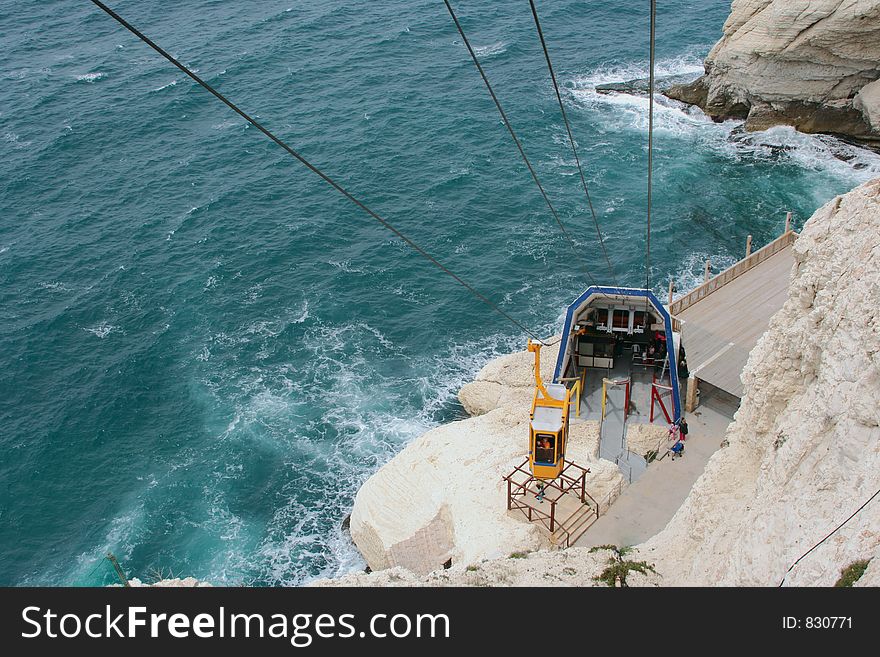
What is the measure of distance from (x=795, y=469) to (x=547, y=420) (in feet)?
43.5

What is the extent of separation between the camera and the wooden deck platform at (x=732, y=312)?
43406 millimetres

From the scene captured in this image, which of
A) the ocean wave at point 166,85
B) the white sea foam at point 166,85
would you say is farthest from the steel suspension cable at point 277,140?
the white sea foam at point 166,85

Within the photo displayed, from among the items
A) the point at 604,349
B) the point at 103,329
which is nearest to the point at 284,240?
the point at 103,329

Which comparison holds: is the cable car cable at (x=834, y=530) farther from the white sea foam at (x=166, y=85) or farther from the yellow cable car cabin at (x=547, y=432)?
the white sea foam at (x=166, y=85)

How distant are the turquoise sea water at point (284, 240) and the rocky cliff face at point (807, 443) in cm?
2252

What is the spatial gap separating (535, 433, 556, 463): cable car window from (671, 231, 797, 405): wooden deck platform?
11.7 meters

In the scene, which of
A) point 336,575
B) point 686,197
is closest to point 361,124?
point 686,197

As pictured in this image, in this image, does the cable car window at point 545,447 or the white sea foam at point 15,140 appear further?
the white sea foam at point 15,140

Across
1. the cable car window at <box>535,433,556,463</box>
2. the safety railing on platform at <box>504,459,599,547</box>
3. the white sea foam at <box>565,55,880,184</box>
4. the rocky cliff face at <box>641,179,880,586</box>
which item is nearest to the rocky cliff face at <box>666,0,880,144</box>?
the white sea foam at <box>565,55,880,184</box>

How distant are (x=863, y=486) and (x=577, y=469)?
20420 millimetres

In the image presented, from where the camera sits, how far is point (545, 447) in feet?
118

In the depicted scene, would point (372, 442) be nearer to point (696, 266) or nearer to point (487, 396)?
point (487, 396)

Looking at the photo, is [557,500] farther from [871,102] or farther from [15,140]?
[15,140]

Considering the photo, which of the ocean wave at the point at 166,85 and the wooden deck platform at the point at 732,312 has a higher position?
the wooden deck platform at the point at 732,312
